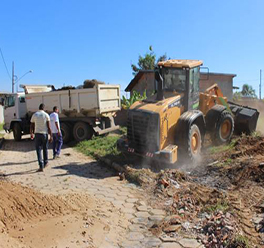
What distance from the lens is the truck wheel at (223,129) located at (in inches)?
376

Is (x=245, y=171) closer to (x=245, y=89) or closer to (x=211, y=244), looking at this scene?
(x=211, y=244)

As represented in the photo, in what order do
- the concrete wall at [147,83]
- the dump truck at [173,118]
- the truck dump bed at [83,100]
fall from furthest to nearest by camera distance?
the concrete wall at [147,83] < the truck dump bed at [83,100] < the dump truck at [173,118]

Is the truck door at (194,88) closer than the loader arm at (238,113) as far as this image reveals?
Yes

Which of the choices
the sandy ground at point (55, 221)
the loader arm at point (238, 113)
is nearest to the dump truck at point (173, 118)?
the loader arm at point (238, 113)

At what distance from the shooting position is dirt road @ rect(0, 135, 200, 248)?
160 inches

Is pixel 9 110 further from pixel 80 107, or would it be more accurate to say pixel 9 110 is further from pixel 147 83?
pixel 147 83

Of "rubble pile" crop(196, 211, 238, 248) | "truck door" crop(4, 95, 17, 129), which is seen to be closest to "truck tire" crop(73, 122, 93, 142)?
"truck door" crop(4, 95, 17, 129)

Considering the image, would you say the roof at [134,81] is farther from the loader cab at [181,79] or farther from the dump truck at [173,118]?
the loader cab at [181,79]

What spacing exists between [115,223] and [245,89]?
2323 inches

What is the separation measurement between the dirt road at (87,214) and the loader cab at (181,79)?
2928 millimetres

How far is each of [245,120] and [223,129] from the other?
114 centimetres

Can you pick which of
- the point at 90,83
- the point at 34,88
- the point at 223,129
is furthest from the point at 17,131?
the point at 223,129

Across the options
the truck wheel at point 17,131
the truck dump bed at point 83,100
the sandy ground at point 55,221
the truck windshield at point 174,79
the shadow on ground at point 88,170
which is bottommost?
the shadow on ground at point 88,170

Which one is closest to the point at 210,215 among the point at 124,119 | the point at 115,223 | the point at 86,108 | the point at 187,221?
the point at 187,221
